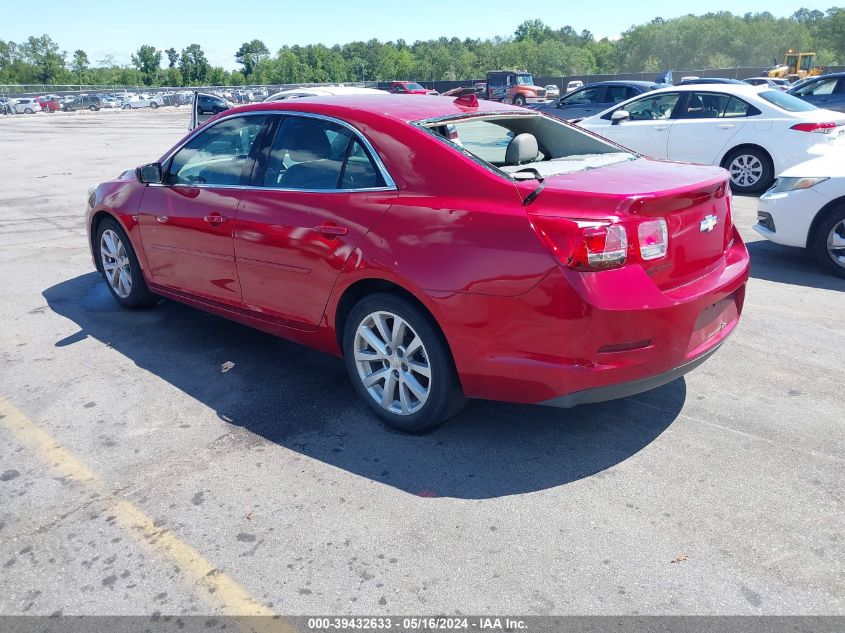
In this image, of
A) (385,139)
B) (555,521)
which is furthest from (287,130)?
(555,521)

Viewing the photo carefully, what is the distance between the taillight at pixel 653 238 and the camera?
3.19 meters

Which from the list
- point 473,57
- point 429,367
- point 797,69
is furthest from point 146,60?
point 429,367

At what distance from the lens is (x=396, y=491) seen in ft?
10.8

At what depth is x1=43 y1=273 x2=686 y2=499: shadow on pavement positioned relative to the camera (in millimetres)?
3449

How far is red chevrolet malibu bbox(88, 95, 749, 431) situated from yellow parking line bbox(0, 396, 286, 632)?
1.32m

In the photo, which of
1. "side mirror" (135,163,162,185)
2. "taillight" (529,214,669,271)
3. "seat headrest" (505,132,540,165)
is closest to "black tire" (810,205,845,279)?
"seat headrest" (505,132,540,165)

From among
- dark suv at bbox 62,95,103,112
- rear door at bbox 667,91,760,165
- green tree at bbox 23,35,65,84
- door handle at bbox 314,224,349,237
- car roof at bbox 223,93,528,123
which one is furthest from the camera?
green tree at bbox 23,35,65,84

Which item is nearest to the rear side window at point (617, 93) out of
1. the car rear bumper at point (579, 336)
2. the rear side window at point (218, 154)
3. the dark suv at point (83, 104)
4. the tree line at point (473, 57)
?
the rear side window at point (218, 154)

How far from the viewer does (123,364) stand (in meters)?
4.85

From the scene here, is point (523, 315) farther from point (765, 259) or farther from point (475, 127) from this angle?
point (765, 259)

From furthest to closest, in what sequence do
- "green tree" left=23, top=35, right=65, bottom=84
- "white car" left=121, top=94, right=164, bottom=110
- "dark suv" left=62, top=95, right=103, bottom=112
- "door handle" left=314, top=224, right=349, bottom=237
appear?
"green tree" left=23, top=35, right=65, bottom=84 → "white car" left=121, top=94, right=164, bottom=110 → "dark suv" left=62, top=95, right=103, bottom=112 → "door handle" left=314, top=224, right=349, bottom=237

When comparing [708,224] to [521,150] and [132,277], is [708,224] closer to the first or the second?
[521,150]

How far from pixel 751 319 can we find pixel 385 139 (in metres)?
3.37

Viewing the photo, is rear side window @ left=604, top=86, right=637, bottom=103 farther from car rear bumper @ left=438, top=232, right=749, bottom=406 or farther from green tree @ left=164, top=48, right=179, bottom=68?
green tree @ left=164, top=48, right=179, bottom=68
